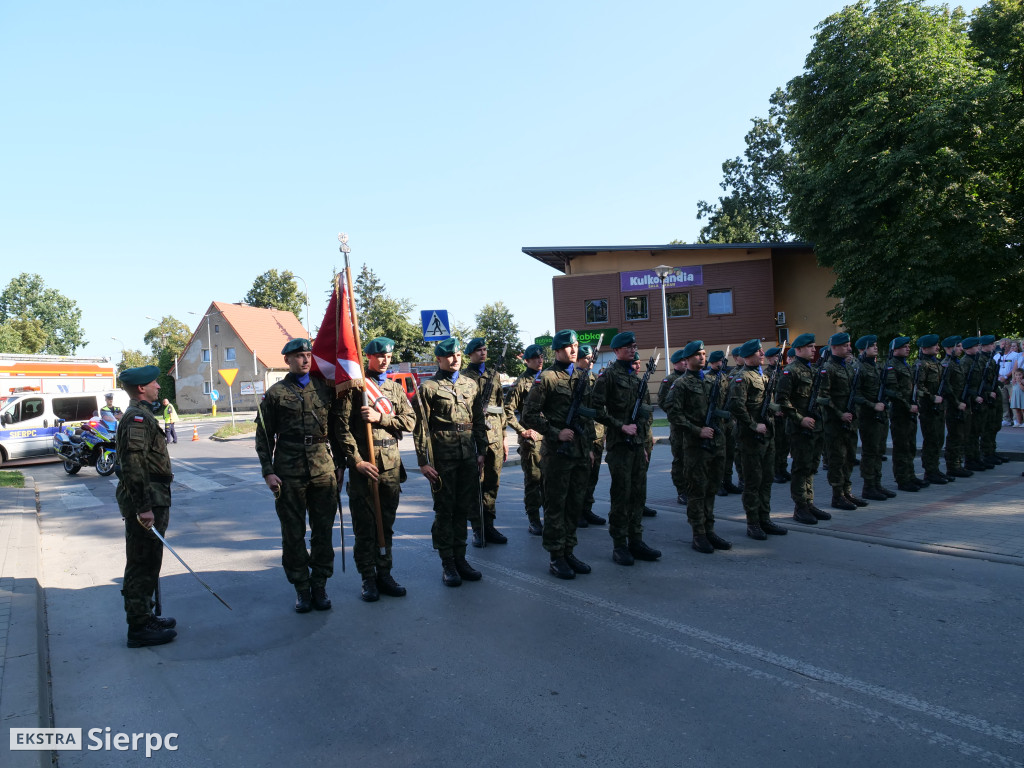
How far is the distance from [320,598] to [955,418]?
9.28 metres

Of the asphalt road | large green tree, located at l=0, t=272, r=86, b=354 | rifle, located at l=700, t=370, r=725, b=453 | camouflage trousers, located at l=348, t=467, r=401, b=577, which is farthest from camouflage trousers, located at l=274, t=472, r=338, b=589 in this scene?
large green tree, located at l=0, t=272, r=86, b=354

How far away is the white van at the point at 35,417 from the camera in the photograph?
17266mm

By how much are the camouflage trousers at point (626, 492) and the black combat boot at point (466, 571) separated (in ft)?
4.42

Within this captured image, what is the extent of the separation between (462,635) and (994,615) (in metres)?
3.62

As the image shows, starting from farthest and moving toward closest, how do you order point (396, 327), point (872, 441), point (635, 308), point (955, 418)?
point (396, 327) < point (635, 308) < point (955, 418) < point (872, 441)

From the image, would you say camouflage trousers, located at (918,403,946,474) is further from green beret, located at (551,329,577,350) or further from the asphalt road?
green beret, located at (551,329,577,350)

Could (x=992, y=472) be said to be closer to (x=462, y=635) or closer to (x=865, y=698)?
(x=865, y=698)

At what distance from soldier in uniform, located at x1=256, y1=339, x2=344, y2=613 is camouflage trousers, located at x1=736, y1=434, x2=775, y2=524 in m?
4.26

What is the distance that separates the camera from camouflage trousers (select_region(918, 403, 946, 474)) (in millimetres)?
9367

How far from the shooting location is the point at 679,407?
6.71 metres

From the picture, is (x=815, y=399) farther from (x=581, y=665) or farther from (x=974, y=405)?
(x=581, y=665)

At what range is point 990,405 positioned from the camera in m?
10.5

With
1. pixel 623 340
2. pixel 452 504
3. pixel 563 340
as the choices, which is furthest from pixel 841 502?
pixel 452 504

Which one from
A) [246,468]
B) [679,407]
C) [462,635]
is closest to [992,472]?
[679,407]
